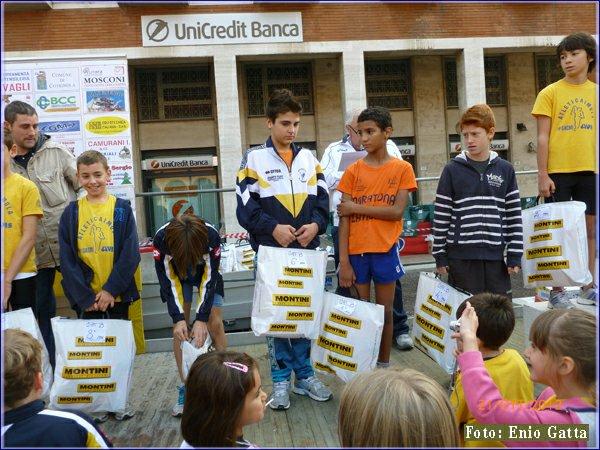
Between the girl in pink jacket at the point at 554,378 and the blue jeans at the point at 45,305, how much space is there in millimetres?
3209

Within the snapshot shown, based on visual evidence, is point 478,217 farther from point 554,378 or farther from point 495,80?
point 495,80

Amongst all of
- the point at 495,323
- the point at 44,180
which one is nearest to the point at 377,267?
the point at 495,323

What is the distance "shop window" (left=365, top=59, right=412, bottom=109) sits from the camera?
65.7 ft

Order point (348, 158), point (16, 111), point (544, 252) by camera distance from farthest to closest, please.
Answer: point (348, 158) < point (16, 111) < point (544, 252)

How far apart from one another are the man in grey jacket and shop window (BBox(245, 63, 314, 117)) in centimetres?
1569

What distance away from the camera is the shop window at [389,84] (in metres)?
20.0

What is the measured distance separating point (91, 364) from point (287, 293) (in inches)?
48.9

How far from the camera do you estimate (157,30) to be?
53.4 feet

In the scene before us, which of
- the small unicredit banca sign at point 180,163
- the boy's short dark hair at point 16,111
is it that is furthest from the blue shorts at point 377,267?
the small unicredit banca sign at point 180,163

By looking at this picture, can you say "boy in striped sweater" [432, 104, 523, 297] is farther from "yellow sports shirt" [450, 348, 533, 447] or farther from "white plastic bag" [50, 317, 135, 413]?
"white plastic bag" [50, 317, 135, 413]

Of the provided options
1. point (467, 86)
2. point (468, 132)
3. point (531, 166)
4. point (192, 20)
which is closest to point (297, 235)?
point (468, 132)

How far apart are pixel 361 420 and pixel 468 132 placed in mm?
2725

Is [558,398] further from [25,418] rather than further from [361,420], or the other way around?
[25,418]

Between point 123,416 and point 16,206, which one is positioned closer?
point 123,416
